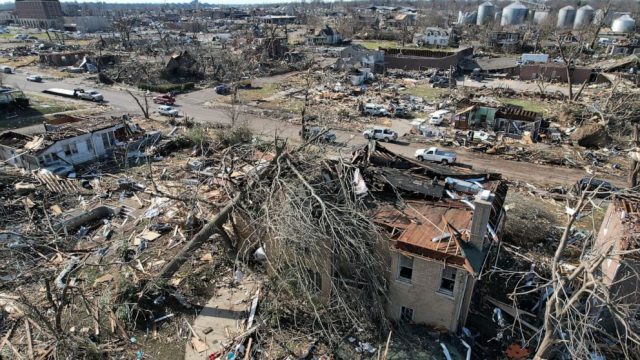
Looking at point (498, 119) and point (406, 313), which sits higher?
point (498, 119)

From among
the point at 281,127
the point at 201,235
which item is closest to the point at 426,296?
the point at 201,235

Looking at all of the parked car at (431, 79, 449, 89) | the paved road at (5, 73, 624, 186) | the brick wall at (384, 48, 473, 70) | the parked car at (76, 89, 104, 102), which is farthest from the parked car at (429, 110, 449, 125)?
the parked car at (76, 89, 104, 102)

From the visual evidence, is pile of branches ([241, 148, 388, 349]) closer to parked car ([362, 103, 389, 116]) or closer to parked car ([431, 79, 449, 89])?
parked car ([362, 103, 389, 116])

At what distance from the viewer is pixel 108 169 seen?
25812mm

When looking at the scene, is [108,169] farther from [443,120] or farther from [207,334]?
[443,120]

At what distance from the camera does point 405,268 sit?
12484mm

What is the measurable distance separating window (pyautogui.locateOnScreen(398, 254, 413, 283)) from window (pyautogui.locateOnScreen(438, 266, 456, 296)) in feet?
3.22

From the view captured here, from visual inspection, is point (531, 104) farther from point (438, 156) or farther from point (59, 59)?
point (59, 59)

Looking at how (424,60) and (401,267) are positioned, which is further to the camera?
(424,60)

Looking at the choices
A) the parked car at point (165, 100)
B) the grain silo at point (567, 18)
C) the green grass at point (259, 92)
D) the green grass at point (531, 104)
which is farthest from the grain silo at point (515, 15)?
the parked car at point (165, 100)

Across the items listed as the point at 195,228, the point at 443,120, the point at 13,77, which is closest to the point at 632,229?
the point at 195,228

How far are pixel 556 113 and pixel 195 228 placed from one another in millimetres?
33964

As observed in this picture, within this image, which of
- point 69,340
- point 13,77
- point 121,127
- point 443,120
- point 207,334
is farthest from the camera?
point 13,77

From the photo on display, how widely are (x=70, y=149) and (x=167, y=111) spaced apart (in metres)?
12.9
